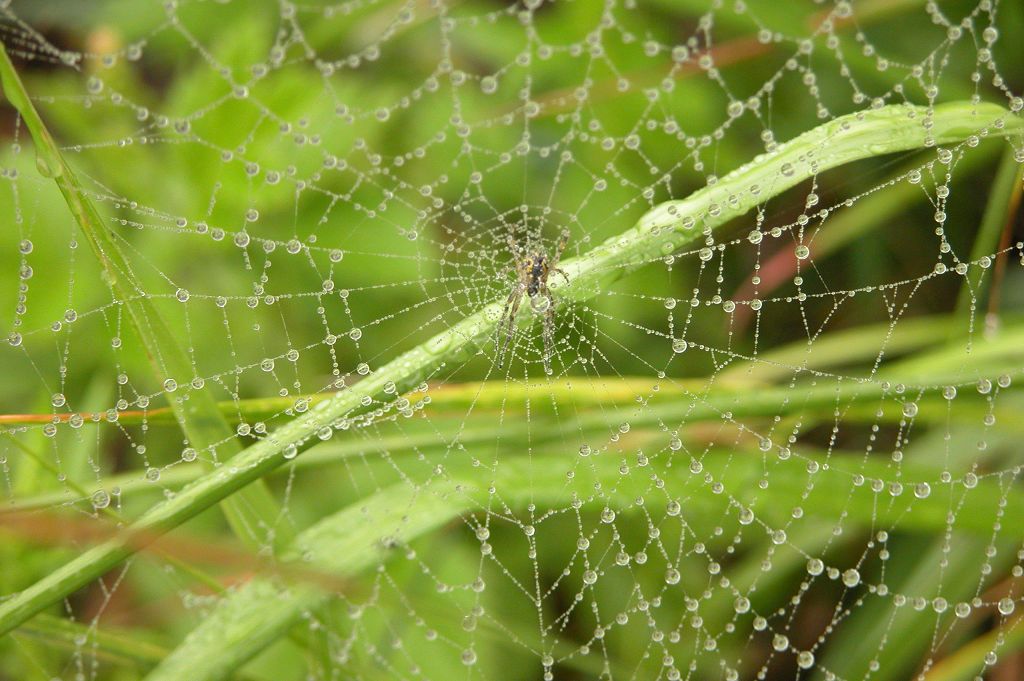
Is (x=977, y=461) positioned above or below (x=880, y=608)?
above

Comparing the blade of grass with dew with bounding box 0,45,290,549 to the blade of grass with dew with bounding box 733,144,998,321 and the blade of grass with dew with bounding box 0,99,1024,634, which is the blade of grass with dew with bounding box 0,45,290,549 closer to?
the blade of grass with dew with bounding box 0,99,1024,634

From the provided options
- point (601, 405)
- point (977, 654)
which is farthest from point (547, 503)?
point (977, 654)

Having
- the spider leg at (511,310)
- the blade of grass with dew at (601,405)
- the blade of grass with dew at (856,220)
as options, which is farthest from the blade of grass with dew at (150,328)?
the blade of grass with dew at (856,220)

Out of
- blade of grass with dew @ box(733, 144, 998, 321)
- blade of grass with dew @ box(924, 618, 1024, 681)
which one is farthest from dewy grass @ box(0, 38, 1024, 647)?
blade of grass with dew @ box(924, 618, 1024, 681)

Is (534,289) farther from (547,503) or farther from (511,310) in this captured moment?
(547,503)

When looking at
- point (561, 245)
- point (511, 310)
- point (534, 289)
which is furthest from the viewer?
point (561, 245)

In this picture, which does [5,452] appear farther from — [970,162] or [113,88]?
[970,162]

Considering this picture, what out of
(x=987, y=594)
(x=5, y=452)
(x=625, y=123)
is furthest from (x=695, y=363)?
(x=5, y=452)
